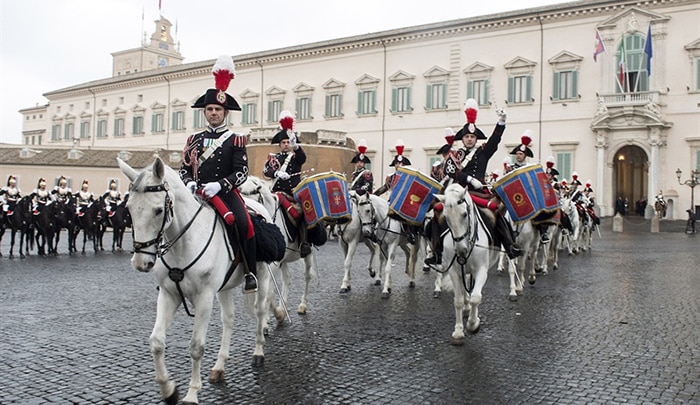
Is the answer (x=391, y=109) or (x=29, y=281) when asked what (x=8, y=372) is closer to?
(x=29, y=281)

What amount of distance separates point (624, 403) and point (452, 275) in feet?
9.54

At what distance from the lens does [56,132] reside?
70062 millimetres

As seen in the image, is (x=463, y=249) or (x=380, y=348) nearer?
(x=380, y=348)

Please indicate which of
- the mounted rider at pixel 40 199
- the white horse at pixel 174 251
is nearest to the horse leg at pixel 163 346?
the white horse at pixel 174 251

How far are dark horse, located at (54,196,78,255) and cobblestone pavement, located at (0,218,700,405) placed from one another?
23.9ft

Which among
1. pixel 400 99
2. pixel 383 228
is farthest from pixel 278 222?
pixel 400 99

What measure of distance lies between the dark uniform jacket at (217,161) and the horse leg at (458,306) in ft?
10.5

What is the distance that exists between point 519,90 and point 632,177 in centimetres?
995

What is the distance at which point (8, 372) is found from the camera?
19.5ft

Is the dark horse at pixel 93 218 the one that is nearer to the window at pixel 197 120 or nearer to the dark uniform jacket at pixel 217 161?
the dark uniform jacket at pixel 217 161

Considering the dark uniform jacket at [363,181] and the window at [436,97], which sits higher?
the window at [436,97]

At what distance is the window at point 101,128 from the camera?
2530 inches

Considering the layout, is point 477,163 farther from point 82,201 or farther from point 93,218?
point 82,201

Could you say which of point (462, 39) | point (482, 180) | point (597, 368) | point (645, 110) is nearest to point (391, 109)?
point (462, 39)
